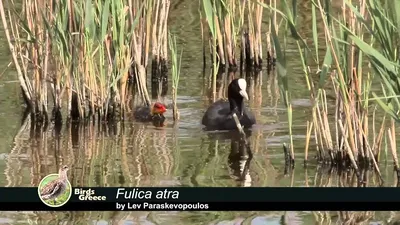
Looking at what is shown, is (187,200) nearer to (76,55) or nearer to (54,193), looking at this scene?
(54,193)

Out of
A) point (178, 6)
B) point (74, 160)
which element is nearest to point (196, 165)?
point (74, 160)

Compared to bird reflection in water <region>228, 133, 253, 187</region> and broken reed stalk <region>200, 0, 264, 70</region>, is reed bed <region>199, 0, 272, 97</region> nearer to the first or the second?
broken reed stalk <region>200, 0, 264, 70</region>

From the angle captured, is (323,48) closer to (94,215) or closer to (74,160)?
(74,160)

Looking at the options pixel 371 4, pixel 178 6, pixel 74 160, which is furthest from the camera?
pixel 178 6

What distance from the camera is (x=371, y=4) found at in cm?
680

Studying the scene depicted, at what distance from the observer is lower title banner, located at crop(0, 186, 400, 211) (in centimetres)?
655

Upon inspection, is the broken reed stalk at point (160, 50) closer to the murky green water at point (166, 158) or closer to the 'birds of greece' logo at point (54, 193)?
the murky green water at point (166, 158)

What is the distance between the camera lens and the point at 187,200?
6.58 meters

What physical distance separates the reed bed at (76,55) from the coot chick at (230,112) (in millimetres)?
734

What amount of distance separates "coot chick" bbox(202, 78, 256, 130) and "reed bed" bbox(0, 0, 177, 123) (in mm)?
734

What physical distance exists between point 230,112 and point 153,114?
2.24 ft

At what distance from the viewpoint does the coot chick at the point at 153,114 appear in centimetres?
1023

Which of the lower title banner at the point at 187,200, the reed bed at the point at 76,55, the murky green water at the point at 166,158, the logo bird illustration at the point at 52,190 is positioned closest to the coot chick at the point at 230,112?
the murky green water at the point at 166,158

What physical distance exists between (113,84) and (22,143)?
93 cm
